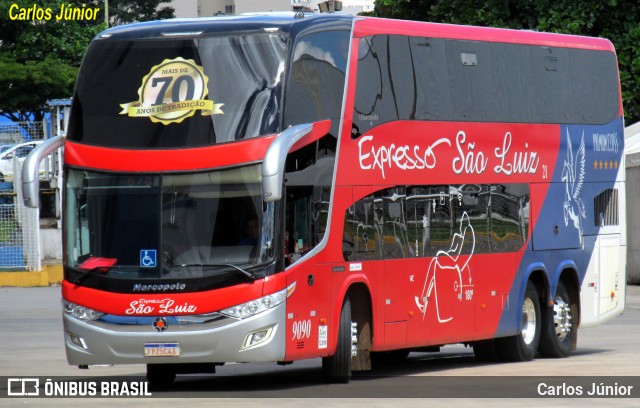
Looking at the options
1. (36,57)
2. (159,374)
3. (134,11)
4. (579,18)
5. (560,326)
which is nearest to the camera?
(159,374)

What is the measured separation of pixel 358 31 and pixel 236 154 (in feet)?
8.51

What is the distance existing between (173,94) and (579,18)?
24.9 meters

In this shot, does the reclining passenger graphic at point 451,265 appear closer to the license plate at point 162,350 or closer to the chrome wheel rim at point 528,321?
the chrome wheel rim at point 528,321

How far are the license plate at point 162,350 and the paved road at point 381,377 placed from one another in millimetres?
432

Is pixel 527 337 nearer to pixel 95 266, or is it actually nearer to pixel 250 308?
pixel 250 308

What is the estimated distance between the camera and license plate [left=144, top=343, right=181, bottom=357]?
14.7 metres

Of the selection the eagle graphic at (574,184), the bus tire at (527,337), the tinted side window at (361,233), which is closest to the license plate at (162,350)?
the tinted side window at (361,233)

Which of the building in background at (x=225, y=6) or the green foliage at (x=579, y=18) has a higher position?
the building in background at (x=225, y=6)

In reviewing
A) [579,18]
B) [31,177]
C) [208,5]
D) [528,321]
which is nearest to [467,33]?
[528,321]

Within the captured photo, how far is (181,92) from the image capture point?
15.2 meters

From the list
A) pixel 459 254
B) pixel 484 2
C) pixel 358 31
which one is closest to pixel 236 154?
pixel 358 31

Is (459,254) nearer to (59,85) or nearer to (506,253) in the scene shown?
(506,253)

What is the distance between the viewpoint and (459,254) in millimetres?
18422

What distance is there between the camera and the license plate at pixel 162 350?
48.2 ft
